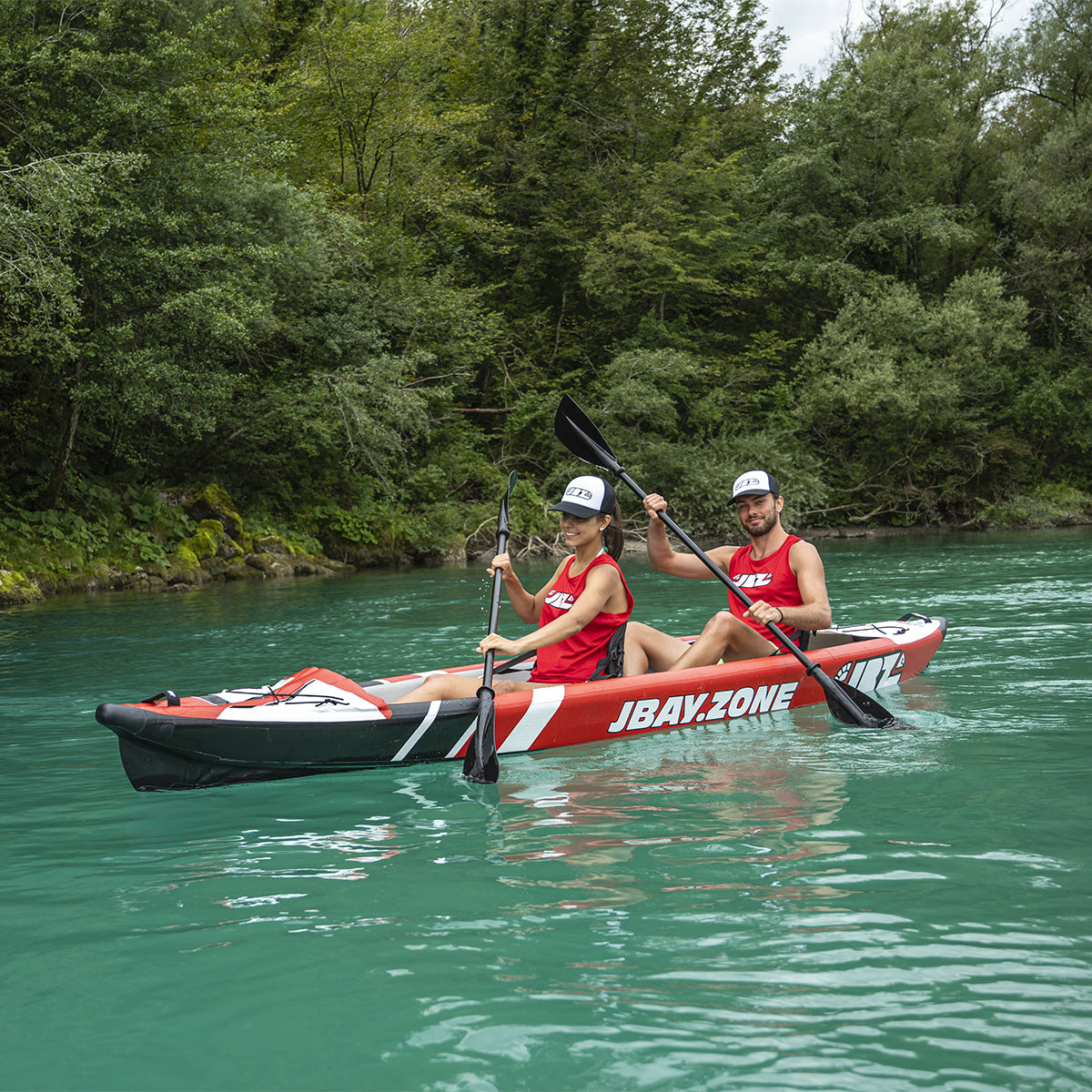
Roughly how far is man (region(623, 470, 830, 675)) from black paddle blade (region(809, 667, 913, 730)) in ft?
1.10

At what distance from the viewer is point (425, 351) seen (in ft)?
63.4

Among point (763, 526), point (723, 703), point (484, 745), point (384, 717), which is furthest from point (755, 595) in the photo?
point (384, 717)

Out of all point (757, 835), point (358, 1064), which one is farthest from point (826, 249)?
point (358, 1064)

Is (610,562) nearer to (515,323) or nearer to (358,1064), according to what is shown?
(358,1064)

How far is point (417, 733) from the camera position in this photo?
4.72 m

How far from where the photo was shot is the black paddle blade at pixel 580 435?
6.86 m

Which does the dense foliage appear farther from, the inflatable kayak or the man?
the inflatable kayak

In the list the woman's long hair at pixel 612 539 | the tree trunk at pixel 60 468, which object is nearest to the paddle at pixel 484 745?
the woman's long hair at pixel 612 539

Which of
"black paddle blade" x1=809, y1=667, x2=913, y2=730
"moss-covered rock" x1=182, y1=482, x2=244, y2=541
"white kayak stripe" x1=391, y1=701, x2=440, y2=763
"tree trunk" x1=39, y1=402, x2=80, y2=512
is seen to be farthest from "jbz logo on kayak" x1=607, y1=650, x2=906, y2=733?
"moss-covered rock" x1=182, y1=482, x2=244, y2=541

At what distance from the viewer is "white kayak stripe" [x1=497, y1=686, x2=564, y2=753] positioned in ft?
16.3

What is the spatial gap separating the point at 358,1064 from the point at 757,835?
1.84 m

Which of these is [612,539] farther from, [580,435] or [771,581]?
[580,435]

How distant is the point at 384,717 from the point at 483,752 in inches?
18.8

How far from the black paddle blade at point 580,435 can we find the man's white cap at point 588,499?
5.91ft
